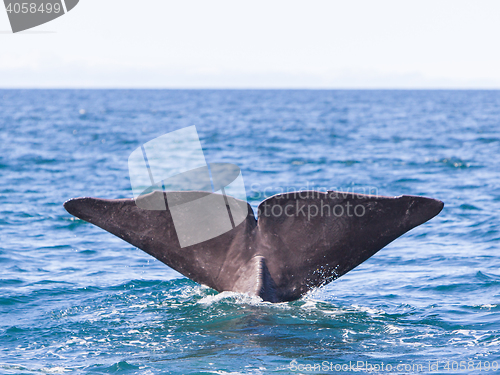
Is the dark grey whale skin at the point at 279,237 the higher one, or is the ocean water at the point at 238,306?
the dark grey whale skin at the point at 279,237

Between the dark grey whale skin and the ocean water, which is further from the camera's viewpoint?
the dark grey whale skin

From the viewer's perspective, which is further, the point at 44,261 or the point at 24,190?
the point at 24,190

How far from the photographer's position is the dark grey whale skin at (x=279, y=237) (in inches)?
222

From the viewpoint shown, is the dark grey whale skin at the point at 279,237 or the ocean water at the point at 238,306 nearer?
the ocean water at the point at 238,306

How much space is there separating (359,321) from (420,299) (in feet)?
5.05

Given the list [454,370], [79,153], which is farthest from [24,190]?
[454,370]

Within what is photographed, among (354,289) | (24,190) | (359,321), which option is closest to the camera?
(359,321)

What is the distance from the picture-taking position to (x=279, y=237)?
598 cm

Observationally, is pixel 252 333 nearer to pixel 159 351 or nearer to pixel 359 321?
pixel 159 351

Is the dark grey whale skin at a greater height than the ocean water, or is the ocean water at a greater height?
the dark grey whale skin

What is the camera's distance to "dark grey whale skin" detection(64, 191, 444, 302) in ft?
18.5

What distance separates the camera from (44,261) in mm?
10055

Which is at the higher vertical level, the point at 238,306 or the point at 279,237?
the point at 279,237

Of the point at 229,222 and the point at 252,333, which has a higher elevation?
the point at 229,222
